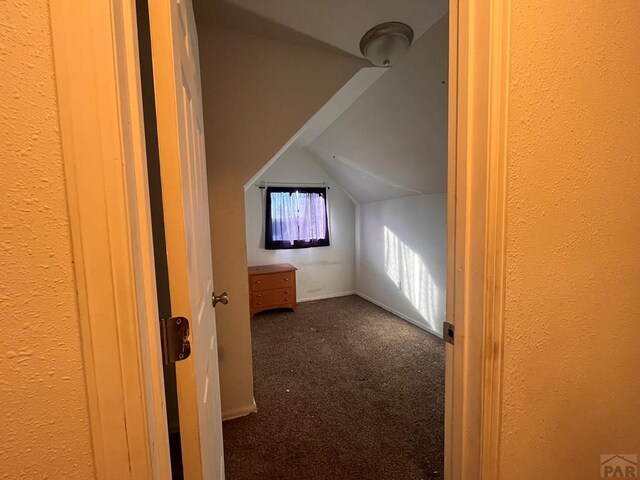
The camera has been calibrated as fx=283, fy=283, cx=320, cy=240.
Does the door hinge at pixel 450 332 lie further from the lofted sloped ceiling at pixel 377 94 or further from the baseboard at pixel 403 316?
the baseboard at pixel 403 316

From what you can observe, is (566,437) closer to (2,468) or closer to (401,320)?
(2,468)

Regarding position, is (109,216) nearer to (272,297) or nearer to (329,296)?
(272,297)

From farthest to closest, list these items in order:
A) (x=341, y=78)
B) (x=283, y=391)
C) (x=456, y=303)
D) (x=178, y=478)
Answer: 1. (x=283, y=391)
2. (x=341, y=78)
3. (x=178, y=478)
4. (x=456, y=303)

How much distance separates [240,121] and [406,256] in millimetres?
2538

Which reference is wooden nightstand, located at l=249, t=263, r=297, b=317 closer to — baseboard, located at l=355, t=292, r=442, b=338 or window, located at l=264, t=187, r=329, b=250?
window, located at l=264, t=187, r=329, b=250

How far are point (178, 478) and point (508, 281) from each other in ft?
5.12

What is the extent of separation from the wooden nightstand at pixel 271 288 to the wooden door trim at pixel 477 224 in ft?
10.0

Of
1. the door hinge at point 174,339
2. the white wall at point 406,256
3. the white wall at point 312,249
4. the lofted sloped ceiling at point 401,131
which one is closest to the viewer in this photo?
the door hinge at point 174,339

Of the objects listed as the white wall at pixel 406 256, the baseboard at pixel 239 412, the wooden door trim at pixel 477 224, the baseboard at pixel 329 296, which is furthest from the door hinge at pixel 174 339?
the baseboard at pixel 329 296

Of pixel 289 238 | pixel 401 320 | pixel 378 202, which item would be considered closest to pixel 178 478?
pixel 401 320

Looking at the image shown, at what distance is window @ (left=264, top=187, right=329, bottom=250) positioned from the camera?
156 inches

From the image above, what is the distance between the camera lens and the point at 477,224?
2.05ft

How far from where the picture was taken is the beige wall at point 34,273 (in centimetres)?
34

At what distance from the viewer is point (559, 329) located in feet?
2.38
